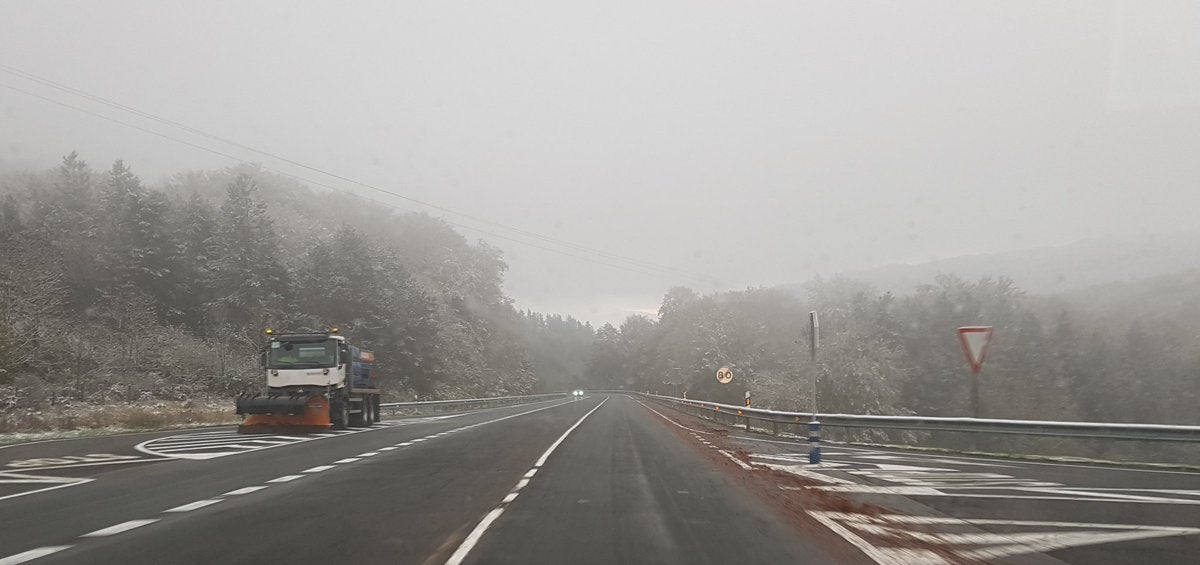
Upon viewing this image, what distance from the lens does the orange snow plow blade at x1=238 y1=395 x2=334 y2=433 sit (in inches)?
923

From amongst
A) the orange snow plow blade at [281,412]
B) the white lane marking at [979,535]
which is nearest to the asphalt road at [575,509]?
the white lane marking at [979,535]

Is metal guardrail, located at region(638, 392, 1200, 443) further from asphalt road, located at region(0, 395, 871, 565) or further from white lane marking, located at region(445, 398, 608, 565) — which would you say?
white lane marking, located at region(445, 398, 608, 565)

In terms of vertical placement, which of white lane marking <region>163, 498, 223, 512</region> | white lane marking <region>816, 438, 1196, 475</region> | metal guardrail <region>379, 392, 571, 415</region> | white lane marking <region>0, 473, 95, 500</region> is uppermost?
white lane marking <region>163, 498, 223, 512</region>

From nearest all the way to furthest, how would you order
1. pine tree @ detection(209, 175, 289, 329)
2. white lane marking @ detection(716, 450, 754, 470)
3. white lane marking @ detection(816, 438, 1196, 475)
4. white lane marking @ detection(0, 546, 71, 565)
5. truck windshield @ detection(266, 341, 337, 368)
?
white lane marking @ detection(0, 546, 71, 565) → white lane marking @ detection(816, 438, 1196, 475) → white lane marking @ detection(716, 450, 754, 470) → truck windshield @ detection(266, 341, 337, 368) → pine tree @ detection(209, 175, 289, 329)

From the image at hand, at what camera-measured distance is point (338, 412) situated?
2550 cm

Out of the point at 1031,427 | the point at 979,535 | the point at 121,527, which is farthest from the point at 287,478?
the point at 1031,427

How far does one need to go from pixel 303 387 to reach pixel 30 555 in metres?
19.3

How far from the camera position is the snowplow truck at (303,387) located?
77.6 feet

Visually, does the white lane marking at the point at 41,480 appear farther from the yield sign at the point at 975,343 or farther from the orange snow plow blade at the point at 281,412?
the yield sign at the point at 975,343

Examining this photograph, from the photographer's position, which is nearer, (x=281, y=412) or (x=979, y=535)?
(x=979, y=535)

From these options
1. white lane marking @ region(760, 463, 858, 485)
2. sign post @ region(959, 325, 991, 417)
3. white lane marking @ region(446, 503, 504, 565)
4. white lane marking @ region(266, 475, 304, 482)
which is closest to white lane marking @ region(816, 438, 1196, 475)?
sign post @ region(959, 325, 991, 417)

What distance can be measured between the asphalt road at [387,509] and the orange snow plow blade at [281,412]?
6420 millimetres

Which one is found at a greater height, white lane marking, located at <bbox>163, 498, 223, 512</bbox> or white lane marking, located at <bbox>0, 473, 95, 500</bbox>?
white lane marking, located at <bbox>163, 498, 223, 512</bbox>

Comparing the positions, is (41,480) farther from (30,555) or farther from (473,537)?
(473,537)
